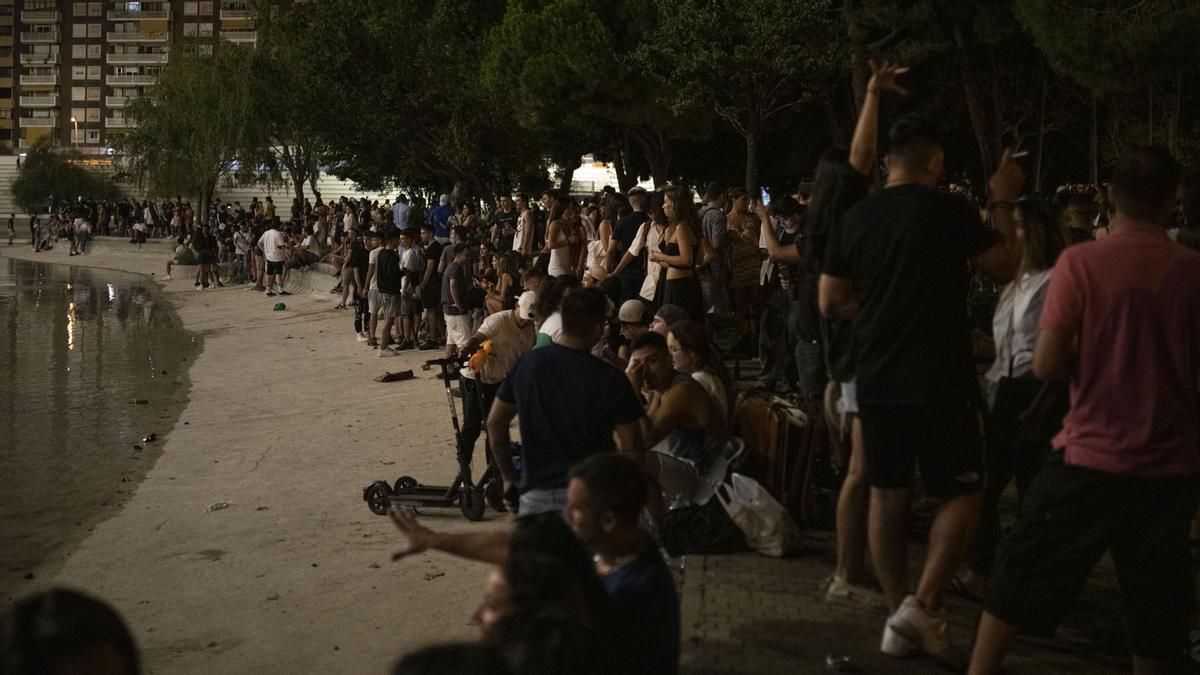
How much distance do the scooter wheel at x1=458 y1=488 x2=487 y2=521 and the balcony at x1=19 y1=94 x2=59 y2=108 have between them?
136458 mm

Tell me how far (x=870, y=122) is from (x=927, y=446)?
1.25 meters

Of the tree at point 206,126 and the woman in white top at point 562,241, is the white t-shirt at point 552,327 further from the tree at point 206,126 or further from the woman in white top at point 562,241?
the tree at point 206,126

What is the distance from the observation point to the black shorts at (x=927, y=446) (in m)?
4.61

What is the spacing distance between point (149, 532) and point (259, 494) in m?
1.08

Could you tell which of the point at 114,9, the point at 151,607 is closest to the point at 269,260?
the point at 151,607

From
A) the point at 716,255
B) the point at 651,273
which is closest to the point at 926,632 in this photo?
the point at 651,273

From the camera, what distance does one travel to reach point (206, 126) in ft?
148

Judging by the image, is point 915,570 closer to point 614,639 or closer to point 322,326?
point 614,639

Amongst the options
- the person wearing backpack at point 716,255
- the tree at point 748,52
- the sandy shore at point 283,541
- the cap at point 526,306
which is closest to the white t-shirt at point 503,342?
the cap at point 526,306

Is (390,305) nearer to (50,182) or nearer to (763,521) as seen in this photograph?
(763,521)

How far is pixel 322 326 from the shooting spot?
Answer: 23172 mm

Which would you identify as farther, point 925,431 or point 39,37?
point 39,37

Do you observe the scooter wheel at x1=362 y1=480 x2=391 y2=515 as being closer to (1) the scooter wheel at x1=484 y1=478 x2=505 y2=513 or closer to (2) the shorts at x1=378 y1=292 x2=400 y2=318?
(1) the scooter wheel at x1=484 y1=478 x2=505 y2=513

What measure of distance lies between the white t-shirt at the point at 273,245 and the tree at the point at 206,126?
54.2 feet
